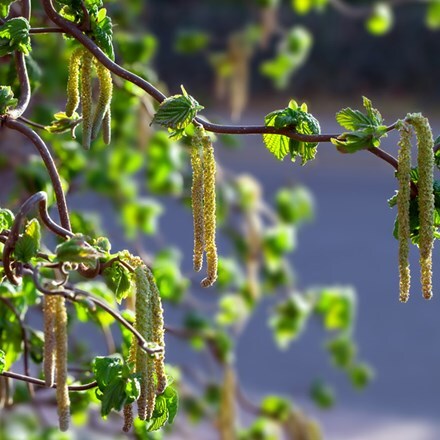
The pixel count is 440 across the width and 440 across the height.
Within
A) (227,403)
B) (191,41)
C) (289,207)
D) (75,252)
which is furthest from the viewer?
(191,41)

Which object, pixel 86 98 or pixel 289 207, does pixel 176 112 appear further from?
pixel 289 207

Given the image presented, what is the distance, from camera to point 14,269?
0.89 meters

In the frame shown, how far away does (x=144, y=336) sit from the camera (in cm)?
85

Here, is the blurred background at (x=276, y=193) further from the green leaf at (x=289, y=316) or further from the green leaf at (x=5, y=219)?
the green leaf at (x=5, y=219)

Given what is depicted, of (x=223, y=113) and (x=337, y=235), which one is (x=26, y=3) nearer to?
(x=337, y=235)

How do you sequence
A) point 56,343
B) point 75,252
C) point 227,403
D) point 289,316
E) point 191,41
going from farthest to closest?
point 191,41 < point 289,316 < point 227,403 < point 56,343 < point 75,252

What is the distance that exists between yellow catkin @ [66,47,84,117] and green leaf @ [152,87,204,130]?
0.14m

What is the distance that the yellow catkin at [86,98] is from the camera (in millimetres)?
947

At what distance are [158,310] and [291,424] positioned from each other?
1.87 meters

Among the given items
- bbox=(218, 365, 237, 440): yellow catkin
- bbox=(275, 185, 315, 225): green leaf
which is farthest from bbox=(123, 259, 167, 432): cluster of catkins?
bbox=(275, 185, 315, 225): green leaf

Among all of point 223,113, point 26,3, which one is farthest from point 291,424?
point 223,113

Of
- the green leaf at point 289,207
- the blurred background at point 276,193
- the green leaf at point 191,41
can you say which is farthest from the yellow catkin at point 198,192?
the green leaf at point 191,41

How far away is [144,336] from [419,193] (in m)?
0.24

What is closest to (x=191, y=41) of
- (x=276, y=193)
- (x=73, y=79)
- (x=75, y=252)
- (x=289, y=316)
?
(x=276, y=193)
